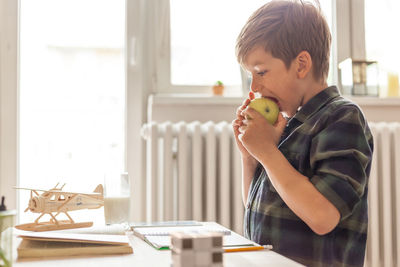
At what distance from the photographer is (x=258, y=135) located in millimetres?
946

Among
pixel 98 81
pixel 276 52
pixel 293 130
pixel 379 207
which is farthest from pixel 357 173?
pixel 98 81

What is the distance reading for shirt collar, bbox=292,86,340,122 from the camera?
988 mm

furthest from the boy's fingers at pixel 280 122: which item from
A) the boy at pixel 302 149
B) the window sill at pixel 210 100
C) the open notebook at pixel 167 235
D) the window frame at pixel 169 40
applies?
the window frame at pixel 169 40

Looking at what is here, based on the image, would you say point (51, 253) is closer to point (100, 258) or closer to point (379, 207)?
point (100, 258)

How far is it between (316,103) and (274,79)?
0.11 meters

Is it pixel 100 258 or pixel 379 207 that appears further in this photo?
pixel 379 207

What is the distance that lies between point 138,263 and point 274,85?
536mm

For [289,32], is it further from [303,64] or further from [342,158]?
[342,158]

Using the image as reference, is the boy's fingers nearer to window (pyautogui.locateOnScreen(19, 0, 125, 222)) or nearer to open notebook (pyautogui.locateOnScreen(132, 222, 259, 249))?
open notebook (pyautogui.locateOnScreen(132, 222, 259, 249))

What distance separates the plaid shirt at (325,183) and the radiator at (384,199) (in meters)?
1.01

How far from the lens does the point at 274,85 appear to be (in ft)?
3.41

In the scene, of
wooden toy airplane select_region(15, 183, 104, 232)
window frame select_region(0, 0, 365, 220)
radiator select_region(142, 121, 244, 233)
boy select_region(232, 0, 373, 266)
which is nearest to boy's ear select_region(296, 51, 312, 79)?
boy select_region(232, 0, 373, 266)

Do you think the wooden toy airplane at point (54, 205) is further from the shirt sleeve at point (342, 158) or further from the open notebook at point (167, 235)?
the shirt sleeve at point (342, 158)

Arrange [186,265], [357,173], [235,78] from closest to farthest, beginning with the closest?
[186,265] → [357,173] → [235,78]
